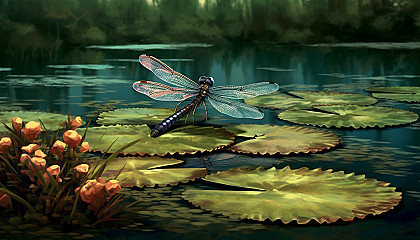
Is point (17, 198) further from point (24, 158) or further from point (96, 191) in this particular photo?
point (96, 191)

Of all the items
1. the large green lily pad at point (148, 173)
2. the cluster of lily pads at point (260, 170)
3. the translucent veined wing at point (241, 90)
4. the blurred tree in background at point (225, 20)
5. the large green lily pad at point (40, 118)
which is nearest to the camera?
the cluster of lily pads at point (260, 170)

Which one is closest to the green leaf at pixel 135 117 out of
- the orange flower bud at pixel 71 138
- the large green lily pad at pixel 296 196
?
the large green lily pad at pixel 296 196

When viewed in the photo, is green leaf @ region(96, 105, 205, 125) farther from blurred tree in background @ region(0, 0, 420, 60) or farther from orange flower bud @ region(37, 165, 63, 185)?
blurred tree in background @ region(0, 0, 420, 60)

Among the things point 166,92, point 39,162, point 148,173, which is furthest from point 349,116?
point 39,162

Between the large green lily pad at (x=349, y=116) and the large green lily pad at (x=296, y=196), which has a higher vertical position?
the large green lily pad at (x=296, y=196)

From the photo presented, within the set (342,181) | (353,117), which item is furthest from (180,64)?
(342,181)

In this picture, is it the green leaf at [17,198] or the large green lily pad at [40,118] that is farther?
the large green lily pad at [40,118]

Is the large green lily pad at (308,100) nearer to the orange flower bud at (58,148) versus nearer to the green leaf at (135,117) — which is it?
the green leaf at (135,117)
